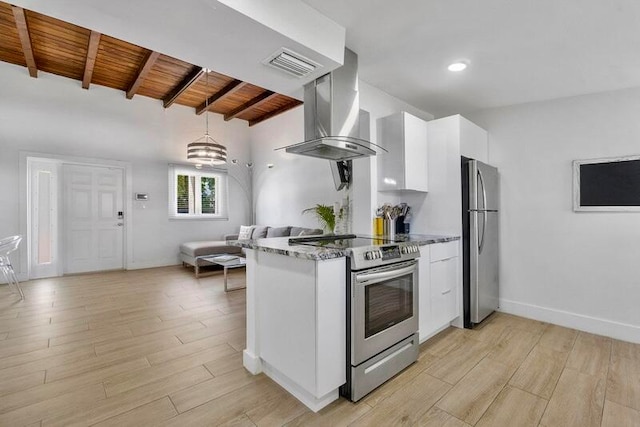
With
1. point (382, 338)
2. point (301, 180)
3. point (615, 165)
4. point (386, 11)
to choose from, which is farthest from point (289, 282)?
point (301, 180)

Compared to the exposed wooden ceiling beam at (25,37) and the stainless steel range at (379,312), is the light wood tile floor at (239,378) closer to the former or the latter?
the stainless steel range at (379,312)

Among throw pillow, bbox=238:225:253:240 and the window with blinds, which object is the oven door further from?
the window with blinds

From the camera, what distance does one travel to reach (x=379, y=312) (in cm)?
202

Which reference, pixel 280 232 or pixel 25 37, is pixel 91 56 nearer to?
pixel 25 37

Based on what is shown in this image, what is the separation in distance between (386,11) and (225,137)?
5845 millimetres

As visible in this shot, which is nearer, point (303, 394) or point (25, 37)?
point (303, 394)

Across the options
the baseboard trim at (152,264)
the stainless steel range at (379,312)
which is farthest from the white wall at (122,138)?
the stainless steel range at (379,312)

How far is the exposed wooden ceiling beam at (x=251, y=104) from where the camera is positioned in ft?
18.3

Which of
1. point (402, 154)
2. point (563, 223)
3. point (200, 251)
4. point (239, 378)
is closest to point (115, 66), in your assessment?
point (200, 251)

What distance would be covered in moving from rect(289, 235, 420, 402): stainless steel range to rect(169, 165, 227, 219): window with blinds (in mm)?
5206

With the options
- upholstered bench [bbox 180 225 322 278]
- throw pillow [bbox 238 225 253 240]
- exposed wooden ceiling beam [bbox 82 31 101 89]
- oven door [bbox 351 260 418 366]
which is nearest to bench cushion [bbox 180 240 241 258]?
upholstered bench [bbox 180 225 322 278]

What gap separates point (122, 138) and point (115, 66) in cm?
157

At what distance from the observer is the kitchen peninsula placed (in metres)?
1.73

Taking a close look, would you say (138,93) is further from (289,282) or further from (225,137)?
(289,282)
